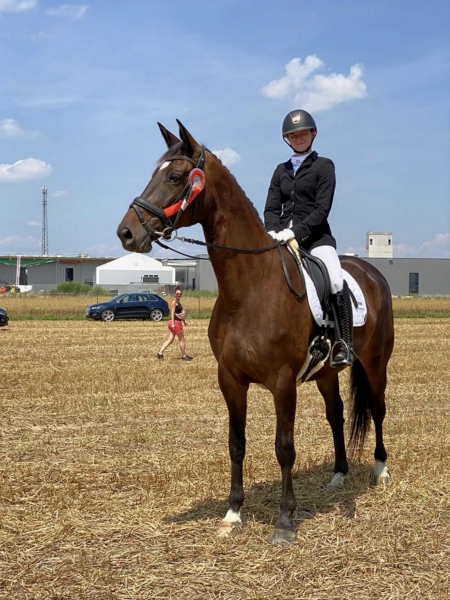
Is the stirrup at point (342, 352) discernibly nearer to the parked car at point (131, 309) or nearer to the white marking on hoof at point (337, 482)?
the white marking on hoof at point (337, 482)

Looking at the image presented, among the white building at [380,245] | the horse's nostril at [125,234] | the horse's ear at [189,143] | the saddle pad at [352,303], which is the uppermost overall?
the white building at [380,245]

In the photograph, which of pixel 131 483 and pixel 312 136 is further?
pixel 131 483

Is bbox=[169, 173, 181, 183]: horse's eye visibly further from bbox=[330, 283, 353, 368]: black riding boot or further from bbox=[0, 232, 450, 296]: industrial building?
bbox=[0, 232, 450, 296]: industrial building

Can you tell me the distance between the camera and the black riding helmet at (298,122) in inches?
247

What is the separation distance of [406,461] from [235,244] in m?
3.84

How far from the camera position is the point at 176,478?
7266 millimetres

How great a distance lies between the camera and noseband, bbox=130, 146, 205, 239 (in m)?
5.02

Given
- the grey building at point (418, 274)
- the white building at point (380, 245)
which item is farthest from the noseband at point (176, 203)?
the white building at point (380, 245)

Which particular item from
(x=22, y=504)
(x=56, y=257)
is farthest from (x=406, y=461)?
(x=56, y=257)

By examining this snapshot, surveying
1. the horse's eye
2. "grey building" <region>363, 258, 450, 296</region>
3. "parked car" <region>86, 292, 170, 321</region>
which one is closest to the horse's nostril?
the horse's eye

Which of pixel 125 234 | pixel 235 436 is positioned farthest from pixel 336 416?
pixel 125 234

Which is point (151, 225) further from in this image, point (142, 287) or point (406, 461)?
point (142, 287)

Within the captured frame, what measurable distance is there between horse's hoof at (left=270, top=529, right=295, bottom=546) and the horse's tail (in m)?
2.36

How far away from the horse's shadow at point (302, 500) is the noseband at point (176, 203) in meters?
2.65
